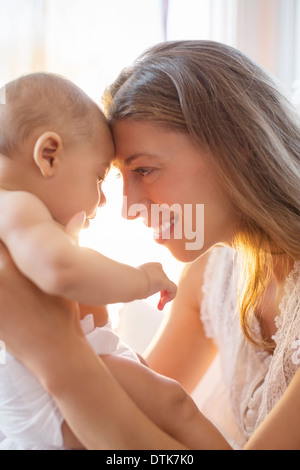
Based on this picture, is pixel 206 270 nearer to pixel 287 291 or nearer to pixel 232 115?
pixel 287 291

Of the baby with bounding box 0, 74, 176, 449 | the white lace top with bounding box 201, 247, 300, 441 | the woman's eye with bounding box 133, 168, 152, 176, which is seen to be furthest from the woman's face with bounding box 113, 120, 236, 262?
the white lace top with bounding box 201, 247, 300, 441

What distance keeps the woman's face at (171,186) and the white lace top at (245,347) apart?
0.26m

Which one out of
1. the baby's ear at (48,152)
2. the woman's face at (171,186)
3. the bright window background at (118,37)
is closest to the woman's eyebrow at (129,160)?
the woman's face at (171,186)

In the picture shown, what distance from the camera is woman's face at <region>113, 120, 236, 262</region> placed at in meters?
1.30

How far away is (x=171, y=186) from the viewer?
133cm

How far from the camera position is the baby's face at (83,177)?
1.08 m

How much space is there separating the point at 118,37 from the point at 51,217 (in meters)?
1.56

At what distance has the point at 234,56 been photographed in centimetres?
139

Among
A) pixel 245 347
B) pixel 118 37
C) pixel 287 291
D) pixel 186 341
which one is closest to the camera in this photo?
pixel 287 291

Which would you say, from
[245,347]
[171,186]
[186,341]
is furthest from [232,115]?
[186,341]

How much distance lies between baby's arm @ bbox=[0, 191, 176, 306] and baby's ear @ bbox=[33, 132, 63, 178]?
9 centimetres

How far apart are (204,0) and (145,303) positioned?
4.67ft

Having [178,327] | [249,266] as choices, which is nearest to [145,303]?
[178,327]
